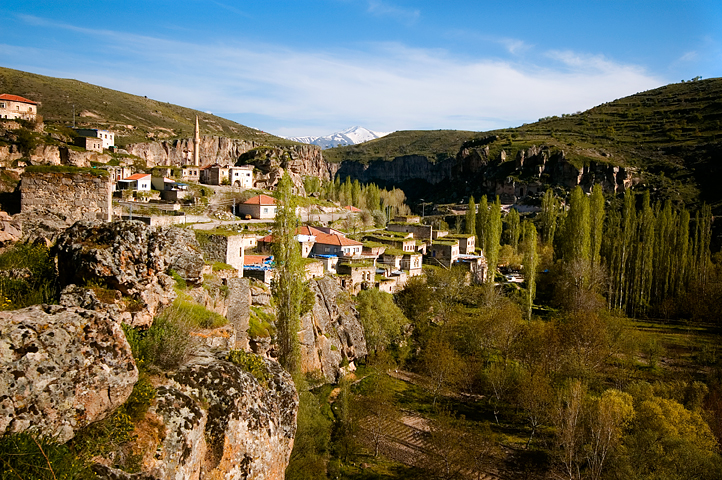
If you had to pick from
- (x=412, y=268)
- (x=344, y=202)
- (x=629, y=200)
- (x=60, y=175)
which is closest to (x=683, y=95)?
(x=629, y=200)

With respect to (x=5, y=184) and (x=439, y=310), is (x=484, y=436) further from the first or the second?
(x=5, y=184)

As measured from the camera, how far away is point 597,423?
21.9m

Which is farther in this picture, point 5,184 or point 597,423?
point 597,423

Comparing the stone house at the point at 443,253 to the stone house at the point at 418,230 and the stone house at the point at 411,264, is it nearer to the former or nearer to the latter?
the stone house at the point at 418,230

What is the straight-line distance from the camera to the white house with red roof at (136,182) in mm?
46031

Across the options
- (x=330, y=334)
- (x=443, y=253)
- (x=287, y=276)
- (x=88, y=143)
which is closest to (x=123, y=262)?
(x=287, y=276)

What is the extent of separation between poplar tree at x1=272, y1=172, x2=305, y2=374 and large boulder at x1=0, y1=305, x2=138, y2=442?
10.4m

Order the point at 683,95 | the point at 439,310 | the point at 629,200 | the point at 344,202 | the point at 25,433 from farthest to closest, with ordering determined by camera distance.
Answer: the point at 683,95
the point at 344,202
the point at 629,200
the point at 439,310
the point at 25,433

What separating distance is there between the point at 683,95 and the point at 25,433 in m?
163

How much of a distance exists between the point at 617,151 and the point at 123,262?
382 feet

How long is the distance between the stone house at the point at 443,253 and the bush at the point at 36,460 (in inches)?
1888

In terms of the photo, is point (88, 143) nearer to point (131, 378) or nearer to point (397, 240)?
point (397, 240)

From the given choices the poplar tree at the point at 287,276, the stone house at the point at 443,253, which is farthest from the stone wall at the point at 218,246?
the stone house at the point at 443,253

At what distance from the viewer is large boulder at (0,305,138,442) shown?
3617 millimetres
